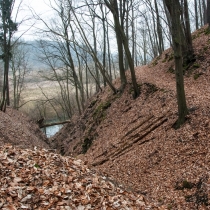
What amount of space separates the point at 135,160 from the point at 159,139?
1184 millimetres

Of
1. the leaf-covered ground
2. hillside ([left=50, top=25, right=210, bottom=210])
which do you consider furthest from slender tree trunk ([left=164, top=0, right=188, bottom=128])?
the leaf-covered ground

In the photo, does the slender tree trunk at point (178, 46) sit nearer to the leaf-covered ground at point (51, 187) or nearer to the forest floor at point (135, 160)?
the forest floor at point (135, 160)

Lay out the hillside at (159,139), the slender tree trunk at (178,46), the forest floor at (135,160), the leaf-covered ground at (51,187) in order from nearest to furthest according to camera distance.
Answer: the leaf-covered ground at (51,187), the forest floor at (135,160), the hillside at (159,139), the slender tree trunk at (178,46)

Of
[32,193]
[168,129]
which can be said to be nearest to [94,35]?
[168,129]

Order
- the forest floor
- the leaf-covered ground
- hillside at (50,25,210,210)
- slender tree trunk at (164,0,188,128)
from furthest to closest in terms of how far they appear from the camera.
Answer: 1. slender tree trunk at (164,0,188,128)
2. hillside at (50,25,210,210)
3. the forest floor
4. the leaf-covered ground

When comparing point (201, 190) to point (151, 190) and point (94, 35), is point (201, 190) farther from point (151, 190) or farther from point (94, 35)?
point (94, 35)

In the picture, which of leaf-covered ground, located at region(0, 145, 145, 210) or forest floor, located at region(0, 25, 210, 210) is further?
forest floor, located at region(0, 25, 210, 210)

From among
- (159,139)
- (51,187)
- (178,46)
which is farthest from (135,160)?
(51,187)

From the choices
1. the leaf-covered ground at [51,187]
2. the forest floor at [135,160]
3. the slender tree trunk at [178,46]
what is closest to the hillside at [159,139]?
the forest floor at [135,160]

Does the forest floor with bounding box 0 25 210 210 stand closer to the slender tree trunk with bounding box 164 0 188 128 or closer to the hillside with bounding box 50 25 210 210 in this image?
the hillside with bounding box 50 25 210 210

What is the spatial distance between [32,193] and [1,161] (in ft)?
4.72

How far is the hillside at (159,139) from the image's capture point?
6.57m

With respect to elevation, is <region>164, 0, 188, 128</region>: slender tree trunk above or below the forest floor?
above

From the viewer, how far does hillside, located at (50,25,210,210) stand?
657 centimetres
